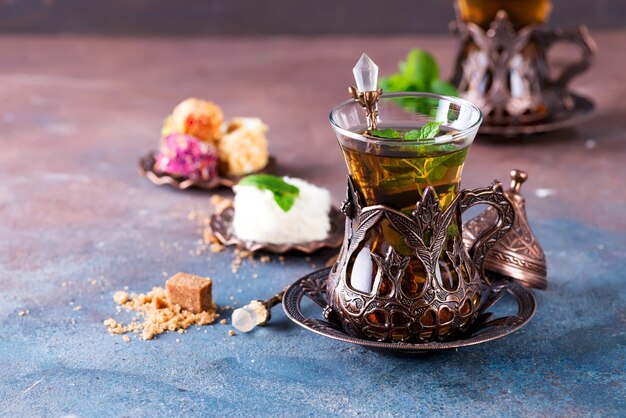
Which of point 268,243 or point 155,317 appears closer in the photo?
point 155,317

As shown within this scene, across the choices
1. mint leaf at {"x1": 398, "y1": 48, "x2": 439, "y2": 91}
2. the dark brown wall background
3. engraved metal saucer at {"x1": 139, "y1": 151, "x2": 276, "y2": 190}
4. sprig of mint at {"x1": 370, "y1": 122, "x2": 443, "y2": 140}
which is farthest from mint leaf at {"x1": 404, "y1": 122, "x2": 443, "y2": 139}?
the dark brown wall background

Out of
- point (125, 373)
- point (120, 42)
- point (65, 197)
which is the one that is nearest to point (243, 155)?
point (65, 197)

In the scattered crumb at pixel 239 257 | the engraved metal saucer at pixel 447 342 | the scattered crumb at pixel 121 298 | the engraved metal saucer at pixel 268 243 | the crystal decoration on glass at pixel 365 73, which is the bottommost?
the scattered crumb at pixel 121 298

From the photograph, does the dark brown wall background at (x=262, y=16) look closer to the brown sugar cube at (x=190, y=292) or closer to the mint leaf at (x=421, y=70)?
the mint leaf at (x=421, y=70)

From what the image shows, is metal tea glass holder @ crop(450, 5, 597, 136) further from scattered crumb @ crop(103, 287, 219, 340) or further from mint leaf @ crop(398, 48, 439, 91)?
scattered crumb @ crop(103, 287, 219, 340)

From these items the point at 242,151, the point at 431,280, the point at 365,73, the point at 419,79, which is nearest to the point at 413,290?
the point at 431,280

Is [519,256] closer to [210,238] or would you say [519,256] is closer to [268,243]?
[268,243]

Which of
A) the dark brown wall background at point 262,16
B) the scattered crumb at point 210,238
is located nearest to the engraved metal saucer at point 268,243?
the scattered crumb at point 210,238

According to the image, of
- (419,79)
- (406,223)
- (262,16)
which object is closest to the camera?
(406,223)
